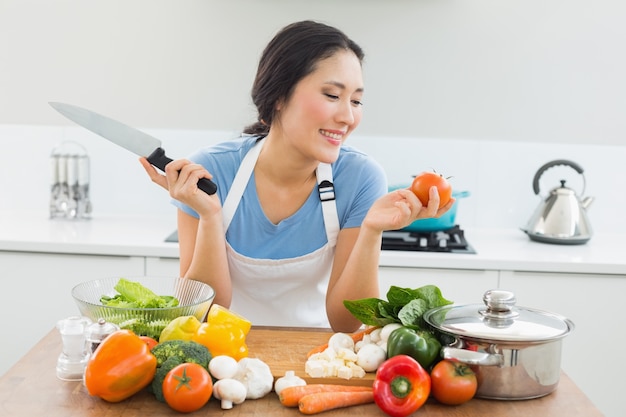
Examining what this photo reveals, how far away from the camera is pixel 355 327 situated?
2068 mm

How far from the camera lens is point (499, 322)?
1520 mm

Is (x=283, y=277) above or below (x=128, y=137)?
below

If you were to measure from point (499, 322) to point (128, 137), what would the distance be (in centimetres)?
96

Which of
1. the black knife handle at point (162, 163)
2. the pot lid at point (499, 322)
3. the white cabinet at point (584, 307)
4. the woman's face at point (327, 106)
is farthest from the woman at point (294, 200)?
the white cabinet at point (584, 307)

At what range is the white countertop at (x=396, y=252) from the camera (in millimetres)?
2963

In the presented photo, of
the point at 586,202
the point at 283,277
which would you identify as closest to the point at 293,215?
the point at 283,277

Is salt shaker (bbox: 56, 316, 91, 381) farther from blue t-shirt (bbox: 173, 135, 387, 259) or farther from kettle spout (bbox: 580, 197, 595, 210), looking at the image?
kettle spout (bbox: 580, 197, 595, 210)

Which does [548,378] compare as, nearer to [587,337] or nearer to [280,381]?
[280,381]

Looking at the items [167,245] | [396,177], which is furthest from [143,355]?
[396,177]

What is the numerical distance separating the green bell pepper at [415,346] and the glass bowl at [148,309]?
1.37ft

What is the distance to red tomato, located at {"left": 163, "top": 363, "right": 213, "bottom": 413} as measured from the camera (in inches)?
55.0

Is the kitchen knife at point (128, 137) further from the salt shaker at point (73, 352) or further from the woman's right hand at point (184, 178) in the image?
the salt shaker at point (73, 352)

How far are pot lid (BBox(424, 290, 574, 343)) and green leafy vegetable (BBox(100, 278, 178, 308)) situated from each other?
0.53 metres

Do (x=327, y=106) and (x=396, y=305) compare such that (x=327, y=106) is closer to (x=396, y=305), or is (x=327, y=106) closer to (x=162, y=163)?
(x=162, y=163)
